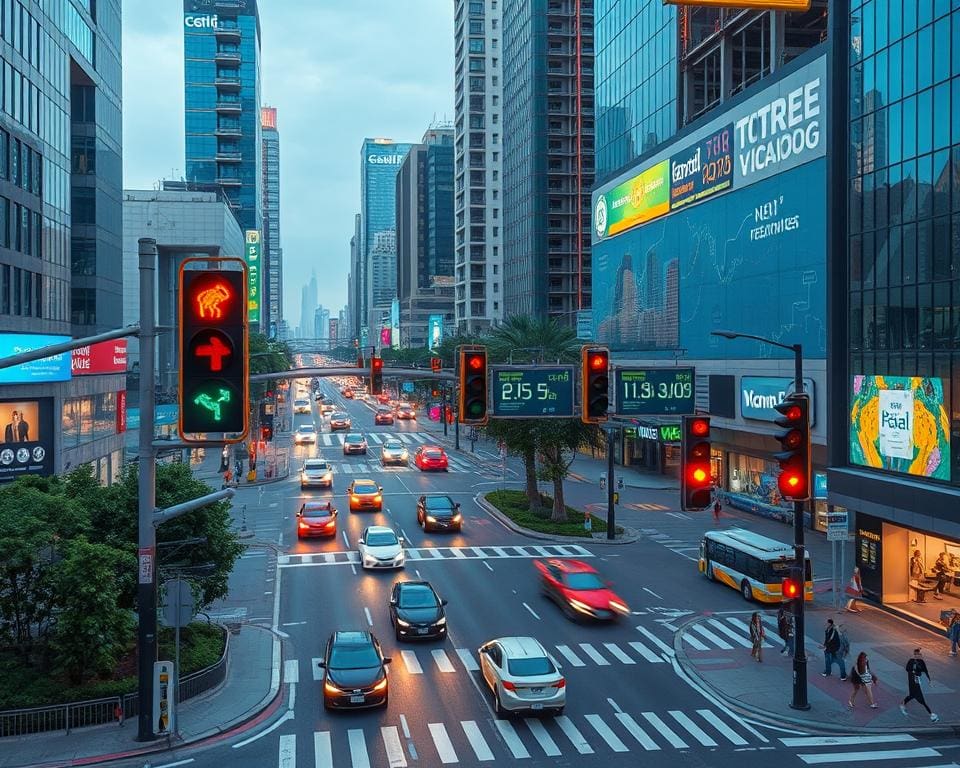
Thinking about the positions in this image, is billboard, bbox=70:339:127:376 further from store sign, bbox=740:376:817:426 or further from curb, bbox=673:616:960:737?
curb, bbox=673:616:960:737

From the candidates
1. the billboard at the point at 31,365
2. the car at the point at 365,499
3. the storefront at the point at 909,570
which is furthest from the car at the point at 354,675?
the car at the point at 365,499

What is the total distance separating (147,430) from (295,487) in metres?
43.8

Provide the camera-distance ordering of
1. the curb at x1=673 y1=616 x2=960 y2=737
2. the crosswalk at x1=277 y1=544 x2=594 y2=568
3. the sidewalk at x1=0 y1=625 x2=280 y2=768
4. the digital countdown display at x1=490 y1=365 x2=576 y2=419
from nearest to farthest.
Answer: the sidewalk at x1=0 y1=625 x2=280 y2=768, the curb at x1=673 y1=616 x2=960 y2=737, the digital countdown display at x1=490 y1=365 x2=576 y2=419, the crosswalk at x1=277 y1=544 x2=594 y2=568

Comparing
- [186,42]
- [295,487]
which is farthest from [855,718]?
[186,42]

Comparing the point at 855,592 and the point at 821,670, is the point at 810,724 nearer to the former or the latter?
the point at 821,670

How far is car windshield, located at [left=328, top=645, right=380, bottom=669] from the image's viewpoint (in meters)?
21.1

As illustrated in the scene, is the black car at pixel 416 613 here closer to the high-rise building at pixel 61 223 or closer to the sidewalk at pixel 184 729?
the sidewalk at pixel 184 729

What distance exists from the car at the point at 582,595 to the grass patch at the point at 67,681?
10868mm

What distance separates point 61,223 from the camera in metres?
50.7

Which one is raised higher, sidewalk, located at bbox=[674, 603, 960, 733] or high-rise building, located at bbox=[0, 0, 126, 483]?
high-rise building, located at bbox=[0, 0, 126, 483]

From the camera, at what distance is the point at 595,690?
72.7 ft

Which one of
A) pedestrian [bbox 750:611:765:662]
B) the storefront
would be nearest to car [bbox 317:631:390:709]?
pedestrian [bbox 750:611:765:662]

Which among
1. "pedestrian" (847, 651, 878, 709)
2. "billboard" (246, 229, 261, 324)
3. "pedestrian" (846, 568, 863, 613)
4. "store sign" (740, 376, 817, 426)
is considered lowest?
"pedestrian" (846, 568, 863, 613)

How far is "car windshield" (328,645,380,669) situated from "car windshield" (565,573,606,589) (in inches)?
357
